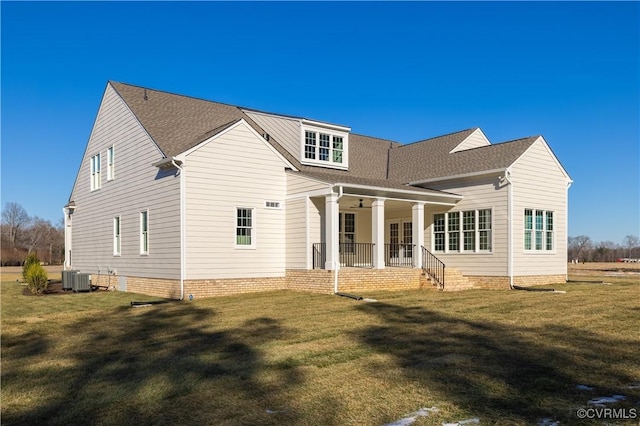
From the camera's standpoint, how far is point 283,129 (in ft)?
69.8

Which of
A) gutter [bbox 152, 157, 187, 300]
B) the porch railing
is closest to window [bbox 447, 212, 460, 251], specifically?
the porch railing

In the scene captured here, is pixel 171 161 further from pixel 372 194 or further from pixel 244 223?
pixel 372 194

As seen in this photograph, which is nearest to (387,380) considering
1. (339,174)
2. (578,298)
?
(578,298)

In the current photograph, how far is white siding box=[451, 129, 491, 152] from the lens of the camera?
23391 mm

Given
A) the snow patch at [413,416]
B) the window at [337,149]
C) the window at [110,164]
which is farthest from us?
the window at [337,149]

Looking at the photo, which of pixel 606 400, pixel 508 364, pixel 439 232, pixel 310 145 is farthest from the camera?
pixel 439 232

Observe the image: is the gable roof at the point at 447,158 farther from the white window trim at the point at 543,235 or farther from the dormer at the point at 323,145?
the dormer at the point at 323,145

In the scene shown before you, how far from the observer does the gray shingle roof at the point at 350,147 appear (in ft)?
61.7

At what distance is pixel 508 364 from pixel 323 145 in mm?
15803

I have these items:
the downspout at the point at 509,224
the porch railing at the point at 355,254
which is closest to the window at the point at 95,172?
the porch railing at the point at 355,254

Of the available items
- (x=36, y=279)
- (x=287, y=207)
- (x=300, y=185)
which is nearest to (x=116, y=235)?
(x=36, y=279)

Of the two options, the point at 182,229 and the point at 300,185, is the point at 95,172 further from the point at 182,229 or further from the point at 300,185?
the point at 300,185

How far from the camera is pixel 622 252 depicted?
109 meters

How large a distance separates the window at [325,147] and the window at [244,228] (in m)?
3.92
